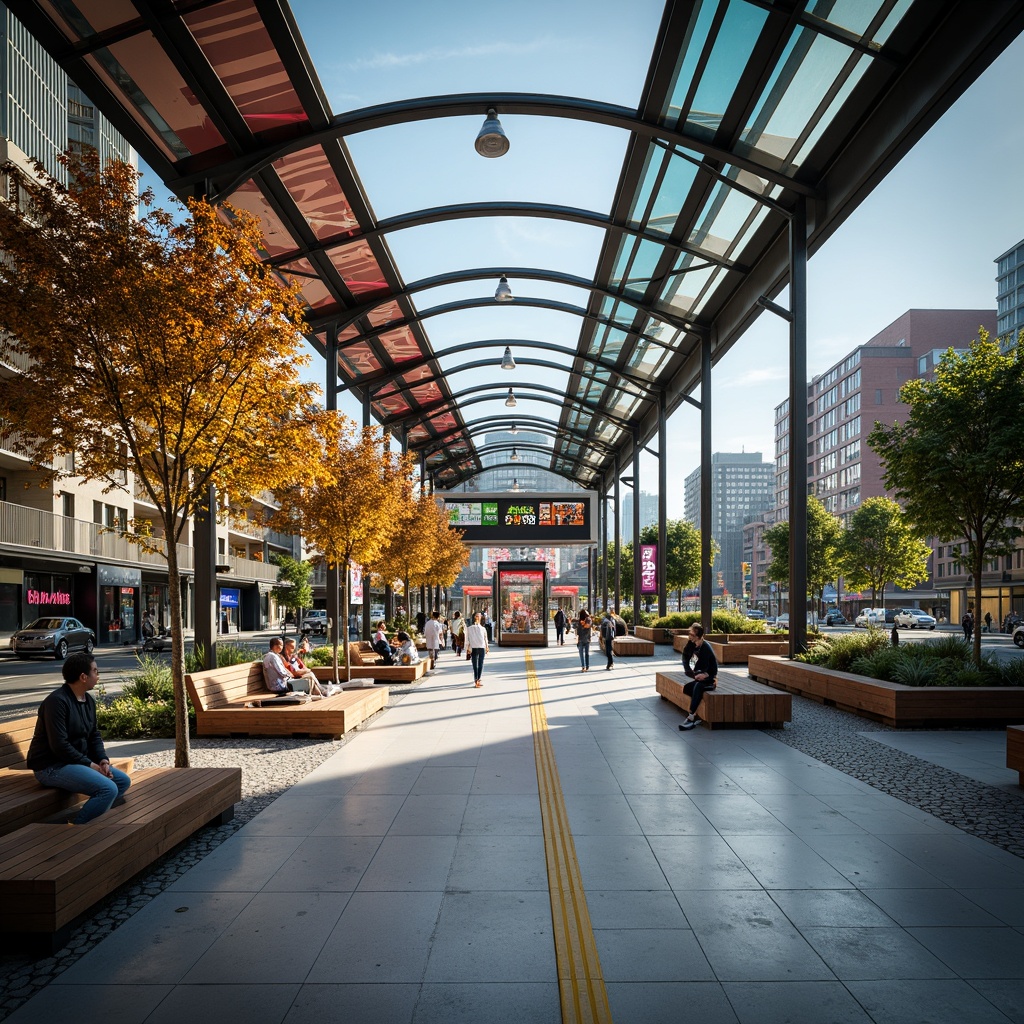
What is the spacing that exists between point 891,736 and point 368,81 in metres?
12.8

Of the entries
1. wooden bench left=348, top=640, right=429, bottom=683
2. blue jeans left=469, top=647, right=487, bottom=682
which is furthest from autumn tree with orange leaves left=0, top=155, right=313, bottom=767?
wooden bench left=348, top=640, right=429, bottom=683

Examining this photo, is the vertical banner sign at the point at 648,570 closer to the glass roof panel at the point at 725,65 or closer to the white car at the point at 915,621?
the glass roof panel at the point at 725,65

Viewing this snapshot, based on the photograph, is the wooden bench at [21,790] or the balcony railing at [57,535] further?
the balcony railing at [57,535]

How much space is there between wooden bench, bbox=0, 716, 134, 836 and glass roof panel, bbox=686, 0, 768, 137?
468 inches

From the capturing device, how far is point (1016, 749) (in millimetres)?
8023

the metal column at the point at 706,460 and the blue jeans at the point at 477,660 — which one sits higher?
the metal column at the point at 706,460

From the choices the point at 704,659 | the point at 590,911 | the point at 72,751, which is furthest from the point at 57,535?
the point at 590,911

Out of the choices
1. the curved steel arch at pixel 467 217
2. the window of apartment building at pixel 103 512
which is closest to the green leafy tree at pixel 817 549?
the curved steel arch at pixel 467 217

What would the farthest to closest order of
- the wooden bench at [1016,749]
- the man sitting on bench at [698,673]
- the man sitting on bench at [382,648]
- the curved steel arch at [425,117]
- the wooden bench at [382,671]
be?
the man sitting on bench at [382,648]
the wooden bench at [382,671]
the curved steel arch at [425,117]
the man sitting on bench at [698,673]
the wooden bench at [1016,749]

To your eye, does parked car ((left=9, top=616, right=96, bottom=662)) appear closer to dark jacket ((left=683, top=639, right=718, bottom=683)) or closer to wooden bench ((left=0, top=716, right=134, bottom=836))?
dark jacket ((left=683, top=639, right=718, bottom=683))

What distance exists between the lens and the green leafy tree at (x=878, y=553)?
176ft

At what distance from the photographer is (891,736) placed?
11359mm

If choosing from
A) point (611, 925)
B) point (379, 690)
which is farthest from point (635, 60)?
point (611, 925)

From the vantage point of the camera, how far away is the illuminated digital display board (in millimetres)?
48312
